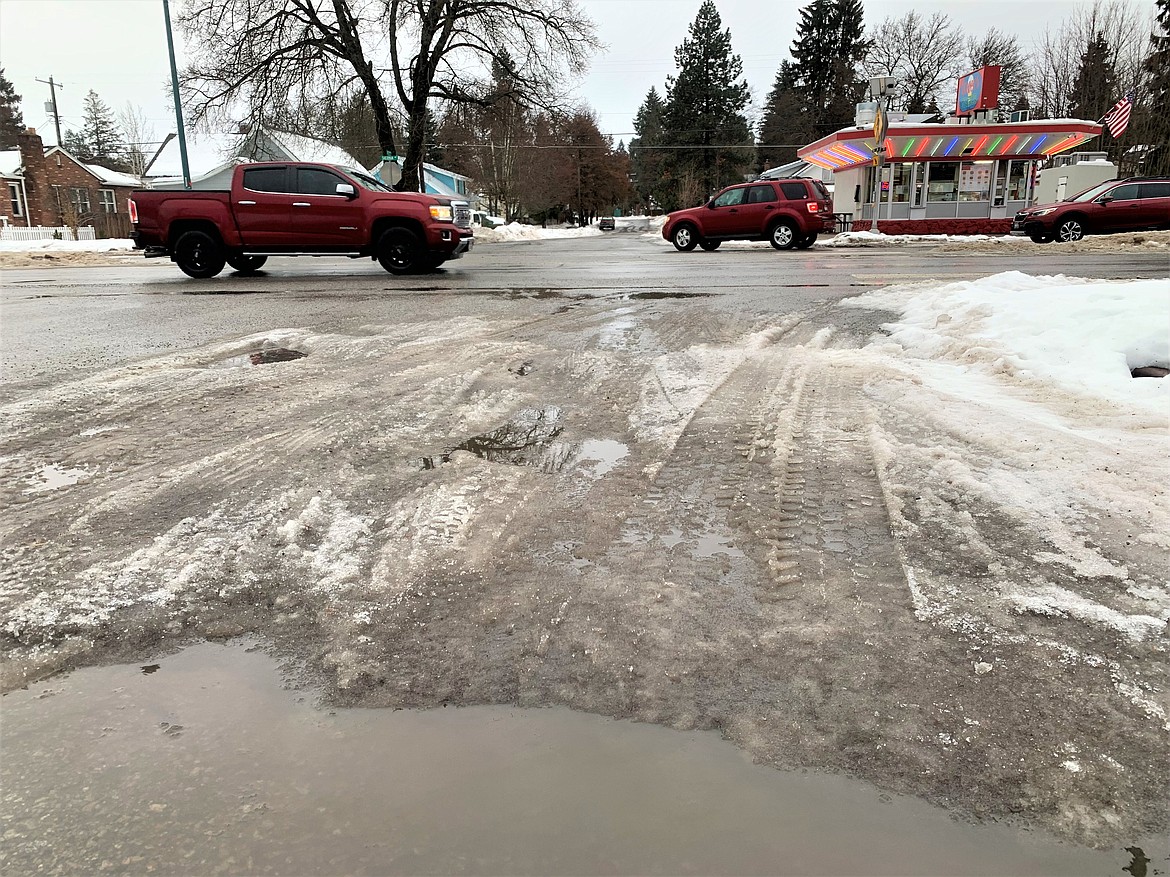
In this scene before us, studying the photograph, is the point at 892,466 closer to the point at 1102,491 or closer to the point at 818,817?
the point at 1102,491

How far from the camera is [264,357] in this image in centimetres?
Answer: 645

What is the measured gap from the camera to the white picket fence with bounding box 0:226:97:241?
39.8m

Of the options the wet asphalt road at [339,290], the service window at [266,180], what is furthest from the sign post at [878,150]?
the service window at [266,180]

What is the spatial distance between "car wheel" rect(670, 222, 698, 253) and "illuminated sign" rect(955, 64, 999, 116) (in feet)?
57.7

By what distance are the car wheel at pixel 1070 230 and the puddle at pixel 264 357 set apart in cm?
2354

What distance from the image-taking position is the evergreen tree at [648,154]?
90488 millimetres

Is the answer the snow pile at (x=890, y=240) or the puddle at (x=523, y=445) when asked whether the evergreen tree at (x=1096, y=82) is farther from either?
the puddle at (x=523, y=445)

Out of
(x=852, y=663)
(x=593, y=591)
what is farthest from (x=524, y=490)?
(x=852, y=663)

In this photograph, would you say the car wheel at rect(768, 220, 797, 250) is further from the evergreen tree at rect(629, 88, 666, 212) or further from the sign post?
the evergreen tree at rect(629, 88, 666, 212)

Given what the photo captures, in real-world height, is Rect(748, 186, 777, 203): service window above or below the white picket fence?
below

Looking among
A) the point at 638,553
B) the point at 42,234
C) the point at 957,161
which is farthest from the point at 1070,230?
the point at 42,234

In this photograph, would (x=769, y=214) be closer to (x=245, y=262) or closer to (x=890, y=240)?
(x=890, y=240)

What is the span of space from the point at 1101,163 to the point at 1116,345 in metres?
41.6

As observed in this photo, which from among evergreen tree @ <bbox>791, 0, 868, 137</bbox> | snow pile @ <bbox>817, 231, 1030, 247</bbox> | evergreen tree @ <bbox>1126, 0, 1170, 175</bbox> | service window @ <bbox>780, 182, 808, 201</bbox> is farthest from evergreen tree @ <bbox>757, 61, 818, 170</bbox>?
service window @ <bbox>780, 182, 808, 201</bbox>
